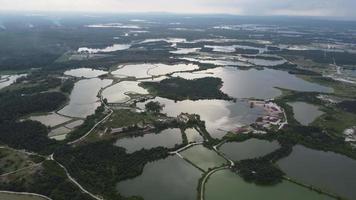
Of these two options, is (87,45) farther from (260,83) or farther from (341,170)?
(341,170)

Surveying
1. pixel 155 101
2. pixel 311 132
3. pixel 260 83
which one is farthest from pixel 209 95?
pixel 311 132

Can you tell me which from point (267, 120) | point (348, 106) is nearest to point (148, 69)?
point (267, 120)

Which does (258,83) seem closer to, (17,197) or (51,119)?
(51,119)

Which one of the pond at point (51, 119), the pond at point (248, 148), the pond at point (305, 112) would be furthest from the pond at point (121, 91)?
the pond at point (305, 112)

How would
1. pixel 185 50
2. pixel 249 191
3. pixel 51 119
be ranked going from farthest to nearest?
1. pixel 185 50
2. pixel 51 119
3. pixel 249 191

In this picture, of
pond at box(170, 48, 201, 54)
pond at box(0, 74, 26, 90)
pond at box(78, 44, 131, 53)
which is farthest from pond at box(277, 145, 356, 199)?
pond at box(78, 44, 131, 53)

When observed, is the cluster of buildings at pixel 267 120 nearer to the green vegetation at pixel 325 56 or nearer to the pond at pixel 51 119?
the pond at pixel 51 119
